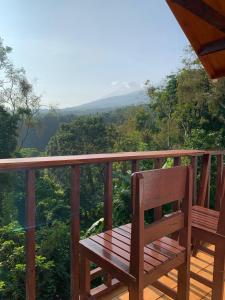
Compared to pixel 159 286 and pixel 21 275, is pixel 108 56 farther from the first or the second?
pixel 159 286

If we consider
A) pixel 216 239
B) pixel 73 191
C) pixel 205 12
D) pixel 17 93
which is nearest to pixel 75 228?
pixel 73 191

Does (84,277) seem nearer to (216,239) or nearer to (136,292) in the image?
(136,292)

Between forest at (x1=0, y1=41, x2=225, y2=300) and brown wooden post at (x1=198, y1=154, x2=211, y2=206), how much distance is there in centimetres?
136

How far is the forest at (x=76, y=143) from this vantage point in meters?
4.33

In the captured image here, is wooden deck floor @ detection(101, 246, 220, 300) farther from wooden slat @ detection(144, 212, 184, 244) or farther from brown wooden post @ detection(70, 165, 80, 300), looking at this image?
wooden slat @ detection(144, 212, 184, 244)

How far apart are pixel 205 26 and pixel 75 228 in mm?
1478

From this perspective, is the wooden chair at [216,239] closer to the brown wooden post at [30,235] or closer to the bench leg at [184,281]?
the bench leg at [184,281]

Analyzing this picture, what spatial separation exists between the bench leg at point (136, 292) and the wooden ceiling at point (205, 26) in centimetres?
140

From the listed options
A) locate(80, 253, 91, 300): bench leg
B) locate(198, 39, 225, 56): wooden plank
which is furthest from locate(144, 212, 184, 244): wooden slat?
locate(198, 39, 225, 56): wooden plank

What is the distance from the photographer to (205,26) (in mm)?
1758

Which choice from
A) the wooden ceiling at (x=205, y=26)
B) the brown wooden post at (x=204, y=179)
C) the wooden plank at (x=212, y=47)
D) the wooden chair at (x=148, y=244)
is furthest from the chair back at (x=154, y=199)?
the brown wooden post at (x=204, y=179)

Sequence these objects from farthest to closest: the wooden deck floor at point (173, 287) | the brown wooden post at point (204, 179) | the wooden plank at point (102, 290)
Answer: the brown wooden post at point (204, 179)
the wooden deck floor at point (173, 287)
the wooden plank at point (102, 290)

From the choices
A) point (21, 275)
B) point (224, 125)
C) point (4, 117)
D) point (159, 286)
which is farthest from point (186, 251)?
point (4, 117)

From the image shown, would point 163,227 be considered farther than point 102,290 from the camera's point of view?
No
